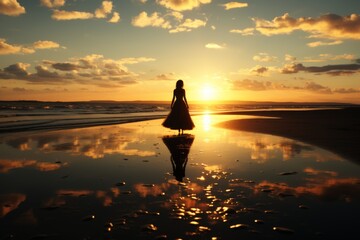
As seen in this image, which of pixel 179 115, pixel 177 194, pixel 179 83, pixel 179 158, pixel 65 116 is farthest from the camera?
pixel 65 116

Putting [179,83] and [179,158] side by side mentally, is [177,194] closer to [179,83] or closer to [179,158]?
[179,158]

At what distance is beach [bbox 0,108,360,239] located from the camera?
4426mm

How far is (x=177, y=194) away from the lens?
6086 millimetres

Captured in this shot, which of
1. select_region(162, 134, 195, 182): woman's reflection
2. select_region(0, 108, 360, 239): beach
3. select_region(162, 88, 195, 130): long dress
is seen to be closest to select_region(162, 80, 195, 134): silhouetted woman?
select_region(162, 88, 195, 130): long dress

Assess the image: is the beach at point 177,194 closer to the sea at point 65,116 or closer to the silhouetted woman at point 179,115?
the silhouetted woman at point 179,115

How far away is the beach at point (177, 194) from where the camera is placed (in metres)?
4.43

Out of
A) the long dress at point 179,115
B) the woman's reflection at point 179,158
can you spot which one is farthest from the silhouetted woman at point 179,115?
the woman's reflection at point 179,158

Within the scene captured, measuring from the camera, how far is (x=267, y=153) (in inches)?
440

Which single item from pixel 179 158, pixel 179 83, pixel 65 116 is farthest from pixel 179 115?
pixel 65 116

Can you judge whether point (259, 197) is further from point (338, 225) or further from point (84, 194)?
point (84, 194)

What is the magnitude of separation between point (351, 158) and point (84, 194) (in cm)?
907

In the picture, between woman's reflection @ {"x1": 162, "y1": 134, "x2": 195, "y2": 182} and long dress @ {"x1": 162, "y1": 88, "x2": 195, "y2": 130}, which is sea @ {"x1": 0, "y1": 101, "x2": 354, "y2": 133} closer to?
long dress @ {"x1": 162, "y1": 88, "x2": 195, "y2": 130}

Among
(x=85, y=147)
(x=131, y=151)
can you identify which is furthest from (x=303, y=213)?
(x=85, y=147)

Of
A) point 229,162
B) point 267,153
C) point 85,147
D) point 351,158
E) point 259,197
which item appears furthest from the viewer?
point 85,147
